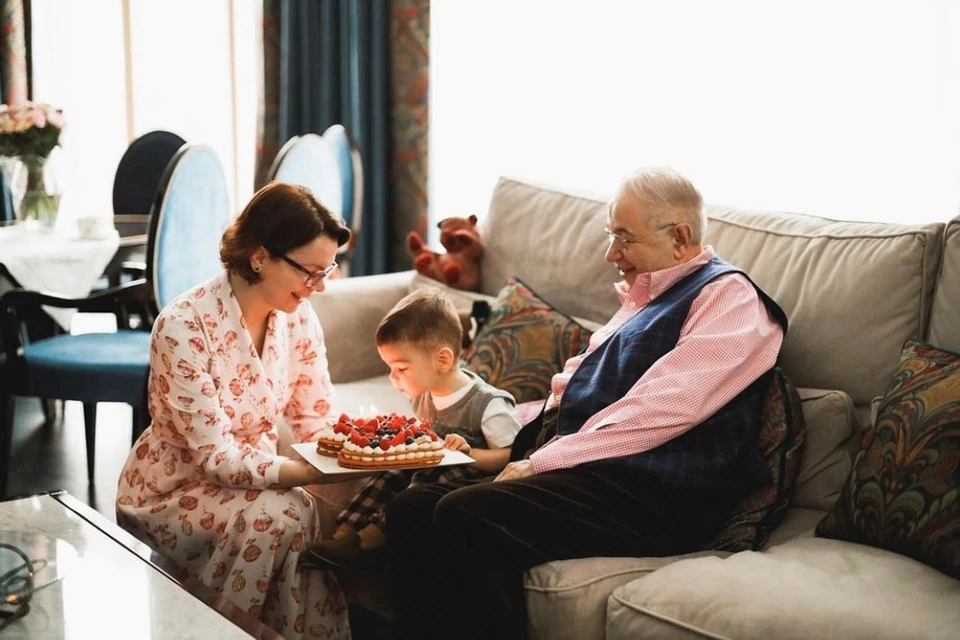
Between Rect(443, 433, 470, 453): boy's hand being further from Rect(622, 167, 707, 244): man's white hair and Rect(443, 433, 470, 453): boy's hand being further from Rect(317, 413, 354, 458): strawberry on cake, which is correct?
Rect(622, 167, 707, 244): man's white hair

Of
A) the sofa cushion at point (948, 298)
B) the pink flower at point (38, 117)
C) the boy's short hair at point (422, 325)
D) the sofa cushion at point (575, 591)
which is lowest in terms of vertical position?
the sofa cushion at point (575, 591)

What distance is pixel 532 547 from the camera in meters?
2.02

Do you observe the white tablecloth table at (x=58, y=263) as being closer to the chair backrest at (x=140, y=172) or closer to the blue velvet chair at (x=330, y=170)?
the blue velvet chair at (x=330, y=170)

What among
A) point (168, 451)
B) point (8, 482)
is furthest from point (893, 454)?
point (8, 482)

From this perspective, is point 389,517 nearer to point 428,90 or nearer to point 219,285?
point 219,285

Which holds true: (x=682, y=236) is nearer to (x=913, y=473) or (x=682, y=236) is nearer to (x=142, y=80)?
(x=913, y=473)

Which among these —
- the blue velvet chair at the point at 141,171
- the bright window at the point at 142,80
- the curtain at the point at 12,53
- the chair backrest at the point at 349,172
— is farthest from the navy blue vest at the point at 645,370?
the curtain at the point at 12,53

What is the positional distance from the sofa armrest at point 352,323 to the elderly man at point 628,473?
97cm

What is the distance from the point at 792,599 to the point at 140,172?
3.60 metres

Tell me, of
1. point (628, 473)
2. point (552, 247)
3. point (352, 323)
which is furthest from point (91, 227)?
point (628, 473)

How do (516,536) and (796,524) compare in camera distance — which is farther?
(796,524)

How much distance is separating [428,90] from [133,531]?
2.66m

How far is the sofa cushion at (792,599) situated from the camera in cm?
169

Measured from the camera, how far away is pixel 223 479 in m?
2.17
